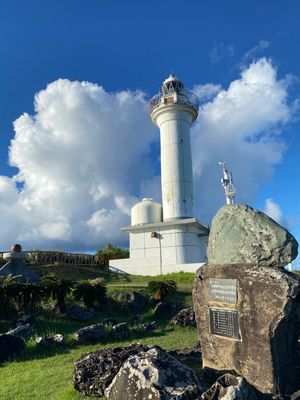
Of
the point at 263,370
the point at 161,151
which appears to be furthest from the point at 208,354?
the point at 161,151

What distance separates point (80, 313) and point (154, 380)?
34.0ft

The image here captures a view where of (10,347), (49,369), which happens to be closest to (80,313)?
(10,347)

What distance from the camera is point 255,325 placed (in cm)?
630

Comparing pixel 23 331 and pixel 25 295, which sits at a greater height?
pixel 25 295

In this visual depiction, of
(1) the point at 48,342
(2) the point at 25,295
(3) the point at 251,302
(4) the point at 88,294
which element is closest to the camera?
(3) the point at 251,302

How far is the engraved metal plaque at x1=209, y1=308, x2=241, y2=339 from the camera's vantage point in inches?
263

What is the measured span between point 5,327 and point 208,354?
9.06 metres

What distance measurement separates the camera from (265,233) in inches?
277

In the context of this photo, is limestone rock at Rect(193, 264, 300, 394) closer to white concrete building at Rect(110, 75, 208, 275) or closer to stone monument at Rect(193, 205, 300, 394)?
stone monument at Rect(193, 205, 300, 394)

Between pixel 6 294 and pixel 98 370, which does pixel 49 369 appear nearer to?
pixel 98 370

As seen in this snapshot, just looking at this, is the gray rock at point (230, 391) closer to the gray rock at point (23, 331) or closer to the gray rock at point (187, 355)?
the gray rock at point (187, 355)

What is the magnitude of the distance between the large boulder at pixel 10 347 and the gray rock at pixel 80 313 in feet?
Result: 16.1

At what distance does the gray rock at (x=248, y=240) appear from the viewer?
6.78 m

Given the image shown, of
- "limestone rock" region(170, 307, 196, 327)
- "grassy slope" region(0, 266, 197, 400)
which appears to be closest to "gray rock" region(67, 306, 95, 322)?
"grassy slope" region(0, 266, 197, 400)
